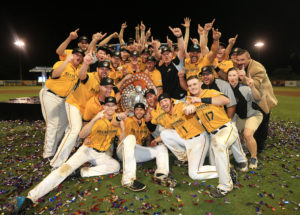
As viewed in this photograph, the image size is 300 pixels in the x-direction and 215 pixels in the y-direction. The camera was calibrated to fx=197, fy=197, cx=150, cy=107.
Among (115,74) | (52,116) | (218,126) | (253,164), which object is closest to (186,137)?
(218,126)

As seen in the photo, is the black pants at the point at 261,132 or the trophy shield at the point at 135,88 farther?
the trophy shield at the point at 135,88

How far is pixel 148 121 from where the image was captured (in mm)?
5270

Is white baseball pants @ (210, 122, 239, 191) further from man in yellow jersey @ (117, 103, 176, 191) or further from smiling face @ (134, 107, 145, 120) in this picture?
smiling face @ (134, 107, 145, 120)

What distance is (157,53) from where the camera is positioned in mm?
6582

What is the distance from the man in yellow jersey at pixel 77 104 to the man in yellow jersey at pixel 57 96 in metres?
0.27

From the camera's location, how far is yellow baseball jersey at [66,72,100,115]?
4.81 m

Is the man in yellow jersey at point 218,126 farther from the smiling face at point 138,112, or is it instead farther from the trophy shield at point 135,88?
the trophy shield at point 135,88

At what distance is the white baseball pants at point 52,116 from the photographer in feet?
16.1

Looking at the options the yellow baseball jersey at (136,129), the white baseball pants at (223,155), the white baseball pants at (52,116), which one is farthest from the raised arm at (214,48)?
the white baseball pants at (52,116)

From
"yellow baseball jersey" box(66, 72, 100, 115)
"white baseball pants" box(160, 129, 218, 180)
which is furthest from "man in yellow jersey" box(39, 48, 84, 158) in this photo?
"white baseball pants" box(160, 129, 218, 180)

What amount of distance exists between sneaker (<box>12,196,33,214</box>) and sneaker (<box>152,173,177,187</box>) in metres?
2.24

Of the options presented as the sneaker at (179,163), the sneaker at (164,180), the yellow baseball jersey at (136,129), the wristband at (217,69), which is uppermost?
the wristband at (217,69)

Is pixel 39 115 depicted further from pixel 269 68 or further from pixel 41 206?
pixel 269 68

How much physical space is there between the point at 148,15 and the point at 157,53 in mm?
28488
